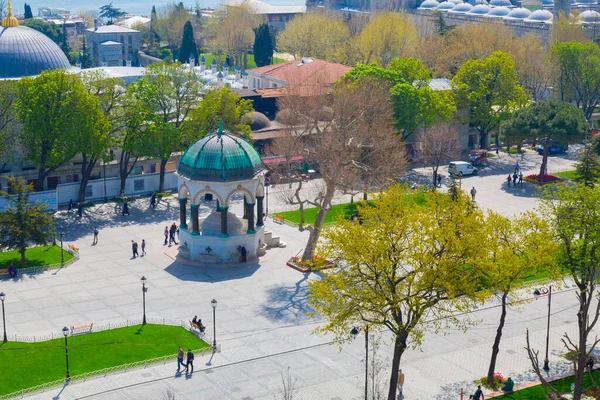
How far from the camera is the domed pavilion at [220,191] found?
5797cm

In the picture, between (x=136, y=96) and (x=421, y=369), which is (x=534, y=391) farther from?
(x=136, y=96)

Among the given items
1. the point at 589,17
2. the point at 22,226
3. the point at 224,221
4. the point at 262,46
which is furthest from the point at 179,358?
the point at 589,17

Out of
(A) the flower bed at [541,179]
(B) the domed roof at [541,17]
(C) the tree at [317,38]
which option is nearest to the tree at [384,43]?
(C) the tree at [317,38]

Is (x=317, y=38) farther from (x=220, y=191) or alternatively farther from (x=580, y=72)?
(x=220, y=191)

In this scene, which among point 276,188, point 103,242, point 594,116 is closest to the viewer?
point 103,242

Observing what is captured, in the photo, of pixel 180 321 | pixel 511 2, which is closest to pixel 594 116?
pixel 180 321

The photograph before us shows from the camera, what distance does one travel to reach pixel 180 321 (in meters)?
49.1

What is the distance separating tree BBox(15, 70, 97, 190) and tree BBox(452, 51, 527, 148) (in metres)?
35.7

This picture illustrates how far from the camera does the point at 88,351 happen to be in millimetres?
44719

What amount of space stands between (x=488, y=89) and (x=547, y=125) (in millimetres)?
9590

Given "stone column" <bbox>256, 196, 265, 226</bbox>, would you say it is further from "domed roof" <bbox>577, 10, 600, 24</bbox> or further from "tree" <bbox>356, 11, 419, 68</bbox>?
"domed roof" <bbox>577, 10, 600, 24</bbox>

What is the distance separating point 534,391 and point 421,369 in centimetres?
516

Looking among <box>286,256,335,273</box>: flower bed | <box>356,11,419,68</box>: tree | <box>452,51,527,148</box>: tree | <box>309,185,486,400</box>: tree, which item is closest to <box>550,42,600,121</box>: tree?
<box>452,51,527,148</box>: tree

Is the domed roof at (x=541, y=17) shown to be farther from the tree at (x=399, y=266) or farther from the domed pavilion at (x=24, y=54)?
the tree at (x=399, y=266)
